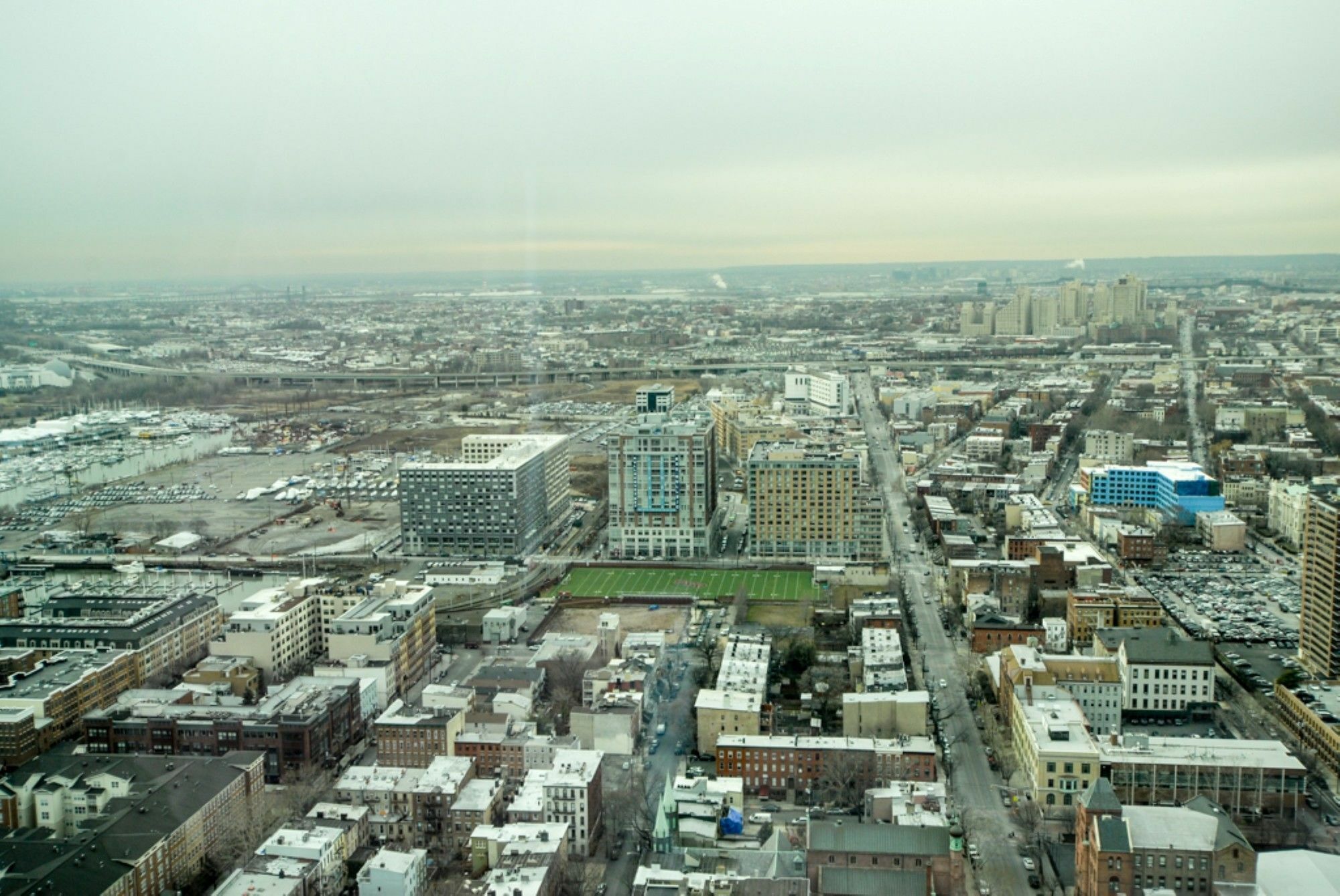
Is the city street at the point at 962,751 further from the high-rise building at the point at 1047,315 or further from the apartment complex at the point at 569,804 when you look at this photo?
the high-rise building at the point at 1047,315

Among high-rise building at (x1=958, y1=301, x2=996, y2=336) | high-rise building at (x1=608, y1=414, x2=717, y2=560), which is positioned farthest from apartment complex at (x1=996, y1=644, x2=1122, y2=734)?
high-rise building at (x1=958, y1=301, x2=996, y2=336)

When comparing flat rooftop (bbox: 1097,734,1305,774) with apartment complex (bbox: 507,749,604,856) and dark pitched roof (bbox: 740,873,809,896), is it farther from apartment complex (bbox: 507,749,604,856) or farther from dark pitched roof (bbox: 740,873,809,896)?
apartment complex (bbox: 507,749,604,856)

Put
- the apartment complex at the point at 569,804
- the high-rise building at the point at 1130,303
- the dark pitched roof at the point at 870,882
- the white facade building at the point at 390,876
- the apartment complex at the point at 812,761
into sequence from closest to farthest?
the dark pitched roof at the point at 870,882, the white facade building at the point at 390,876, the apartment complex at the point at 569,804, the apartment complex at the point at 812,761, the high-rise building at the point at 1130,303

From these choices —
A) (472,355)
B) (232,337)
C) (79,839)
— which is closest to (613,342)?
(472,355)

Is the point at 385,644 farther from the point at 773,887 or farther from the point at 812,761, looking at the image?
the point at 773,887

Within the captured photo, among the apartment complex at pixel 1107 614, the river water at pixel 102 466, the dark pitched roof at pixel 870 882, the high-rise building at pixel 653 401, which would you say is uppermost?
the high-rise building at pixel 653 401

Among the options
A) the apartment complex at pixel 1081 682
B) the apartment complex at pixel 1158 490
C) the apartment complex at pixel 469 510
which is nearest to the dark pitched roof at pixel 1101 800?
the apartment complex at pixel 1081 682

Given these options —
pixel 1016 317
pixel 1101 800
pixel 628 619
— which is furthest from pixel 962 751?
pixel 1016 317
